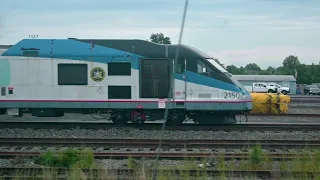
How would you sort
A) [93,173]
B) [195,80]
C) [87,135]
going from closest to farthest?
[93,173]
[87,135]
[195,80]

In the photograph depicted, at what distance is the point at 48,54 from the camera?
1728cm

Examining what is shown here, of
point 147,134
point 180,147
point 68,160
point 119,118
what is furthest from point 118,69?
point 68,160

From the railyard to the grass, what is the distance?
0.02 m

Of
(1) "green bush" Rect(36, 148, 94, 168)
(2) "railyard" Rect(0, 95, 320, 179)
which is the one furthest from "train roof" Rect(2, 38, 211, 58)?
(1) "green bush" Rect(36, 148, 94, 168)

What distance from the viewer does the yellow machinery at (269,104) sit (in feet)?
80.6

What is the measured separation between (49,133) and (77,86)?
7.29ft

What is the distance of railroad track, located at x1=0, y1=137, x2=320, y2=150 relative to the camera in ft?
43.2

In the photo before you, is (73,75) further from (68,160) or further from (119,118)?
(68,160)

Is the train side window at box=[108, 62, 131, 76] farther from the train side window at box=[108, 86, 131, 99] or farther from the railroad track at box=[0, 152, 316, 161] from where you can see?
the railroad track at box=[0, 152, 316, 161]

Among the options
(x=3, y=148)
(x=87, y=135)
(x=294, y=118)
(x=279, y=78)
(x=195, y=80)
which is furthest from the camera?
(x=279, y=78)

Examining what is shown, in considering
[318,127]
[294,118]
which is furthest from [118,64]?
[294,118]

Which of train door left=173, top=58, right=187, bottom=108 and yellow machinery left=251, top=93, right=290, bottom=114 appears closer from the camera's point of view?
train door left=173, top=58, right=187, bottom=108

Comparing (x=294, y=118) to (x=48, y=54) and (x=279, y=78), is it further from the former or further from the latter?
(x=279, y=78)

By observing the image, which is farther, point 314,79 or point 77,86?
point 314,79
